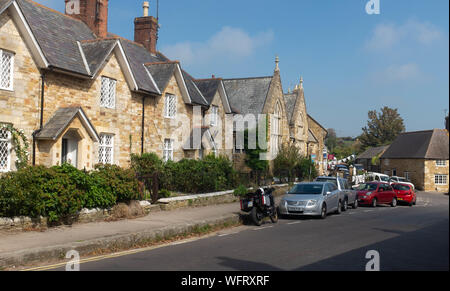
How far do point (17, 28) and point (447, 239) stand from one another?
17365mm

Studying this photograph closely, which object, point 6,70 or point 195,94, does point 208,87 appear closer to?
point 195,94

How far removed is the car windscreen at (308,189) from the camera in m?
18.8

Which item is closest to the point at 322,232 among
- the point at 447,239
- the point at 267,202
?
the point at 267,202

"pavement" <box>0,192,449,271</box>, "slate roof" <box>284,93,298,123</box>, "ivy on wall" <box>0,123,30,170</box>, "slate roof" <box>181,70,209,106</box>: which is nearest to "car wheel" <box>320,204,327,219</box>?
"pavement" <box>0,192,449,271</box>

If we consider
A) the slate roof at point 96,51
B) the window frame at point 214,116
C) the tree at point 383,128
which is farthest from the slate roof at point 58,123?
the tree at point 383,128

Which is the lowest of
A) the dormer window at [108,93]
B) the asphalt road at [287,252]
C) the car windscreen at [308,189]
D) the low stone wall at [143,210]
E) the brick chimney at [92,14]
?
the asphalt road at [287,252]

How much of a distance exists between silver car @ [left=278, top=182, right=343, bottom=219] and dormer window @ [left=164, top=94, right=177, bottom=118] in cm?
979

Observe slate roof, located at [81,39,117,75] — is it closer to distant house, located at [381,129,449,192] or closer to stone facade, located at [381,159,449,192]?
distant house, located at [381,129,449,192]

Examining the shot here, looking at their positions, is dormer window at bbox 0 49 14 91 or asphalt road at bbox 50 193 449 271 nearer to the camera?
asphalt road at bbox 50 193 449 271

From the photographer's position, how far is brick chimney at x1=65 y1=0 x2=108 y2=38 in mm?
24250

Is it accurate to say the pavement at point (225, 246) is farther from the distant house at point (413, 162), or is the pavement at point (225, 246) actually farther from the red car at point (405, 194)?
the distant house at point (413, 162)

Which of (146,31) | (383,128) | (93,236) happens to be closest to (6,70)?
(93,236)

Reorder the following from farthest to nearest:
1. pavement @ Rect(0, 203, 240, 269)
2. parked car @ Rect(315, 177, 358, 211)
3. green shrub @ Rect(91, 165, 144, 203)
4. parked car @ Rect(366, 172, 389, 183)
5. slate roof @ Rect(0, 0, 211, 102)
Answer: parked car @ Rect(366, 172, 389, 183)
parked car @ Rect(315, 177, 358, 211)
slate roof @ Rect(0, 0, 211, 102)
green shrub @ Rect(91, 165, 144, 203)
pavement @ Rect(0, 203, 240, 269)

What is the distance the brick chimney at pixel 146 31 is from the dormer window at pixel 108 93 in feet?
28.2
